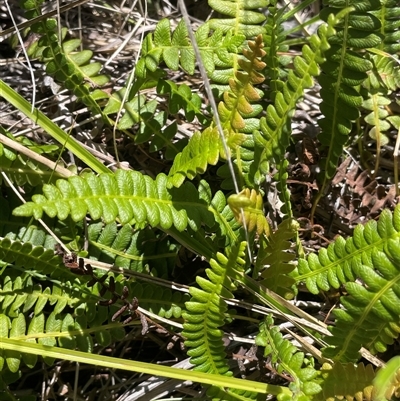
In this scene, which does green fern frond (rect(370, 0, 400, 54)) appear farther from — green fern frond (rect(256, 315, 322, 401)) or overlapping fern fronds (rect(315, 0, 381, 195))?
green fern frond (rect(256, 315, 322, 401))

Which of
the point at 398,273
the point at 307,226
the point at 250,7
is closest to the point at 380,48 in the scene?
the point at 250,7

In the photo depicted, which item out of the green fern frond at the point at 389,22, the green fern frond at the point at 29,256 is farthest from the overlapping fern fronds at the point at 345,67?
the green fern frond at the point at 29,256

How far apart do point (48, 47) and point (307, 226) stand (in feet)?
3.07

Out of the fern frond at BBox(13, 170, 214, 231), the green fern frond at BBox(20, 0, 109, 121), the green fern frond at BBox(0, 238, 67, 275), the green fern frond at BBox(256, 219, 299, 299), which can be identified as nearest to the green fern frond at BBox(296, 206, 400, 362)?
the green fern frond at BBox(256, 219, 299, 299)

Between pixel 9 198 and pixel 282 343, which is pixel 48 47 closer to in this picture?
pixel 9 198

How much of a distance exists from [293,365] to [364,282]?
0.26 meters

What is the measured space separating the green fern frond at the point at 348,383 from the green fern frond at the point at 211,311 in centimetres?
28

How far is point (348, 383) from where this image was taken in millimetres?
1364

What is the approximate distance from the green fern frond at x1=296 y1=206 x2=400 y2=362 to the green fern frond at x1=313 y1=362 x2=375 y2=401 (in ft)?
0.23

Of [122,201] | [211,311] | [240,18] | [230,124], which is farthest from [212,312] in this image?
[240,18]

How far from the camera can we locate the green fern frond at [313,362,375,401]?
4.37 feet

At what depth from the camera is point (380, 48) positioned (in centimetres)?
186

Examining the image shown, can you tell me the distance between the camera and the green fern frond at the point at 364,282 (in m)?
1.31

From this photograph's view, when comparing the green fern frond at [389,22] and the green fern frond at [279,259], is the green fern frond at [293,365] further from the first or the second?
the green fern frond at [389,22]
